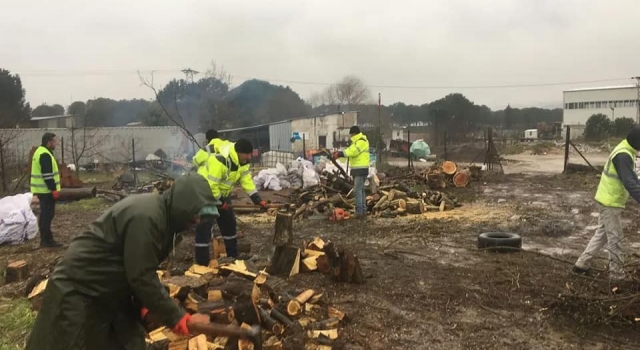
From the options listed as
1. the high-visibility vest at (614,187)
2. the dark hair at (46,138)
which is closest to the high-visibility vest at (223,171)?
the dark hair at (46,138)

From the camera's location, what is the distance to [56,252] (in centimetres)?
806

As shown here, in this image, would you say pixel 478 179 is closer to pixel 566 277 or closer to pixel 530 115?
pixel 566 277

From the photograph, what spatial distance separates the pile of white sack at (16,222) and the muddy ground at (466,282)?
1.13 feet

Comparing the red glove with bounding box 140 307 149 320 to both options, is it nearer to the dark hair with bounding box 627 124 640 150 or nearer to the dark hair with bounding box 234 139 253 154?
the dark hair with bounding box 234 139 253 154

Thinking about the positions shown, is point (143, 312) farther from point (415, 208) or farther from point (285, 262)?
point (415, 208)

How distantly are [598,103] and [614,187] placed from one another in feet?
214

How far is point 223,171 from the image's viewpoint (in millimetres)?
6449

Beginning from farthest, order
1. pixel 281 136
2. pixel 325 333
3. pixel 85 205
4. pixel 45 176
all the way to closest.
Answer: pixel 281 136
pixel 85 205
pixel 45 176
pixel 325 333

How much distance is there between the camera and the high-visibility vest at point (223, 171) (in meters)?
6.39

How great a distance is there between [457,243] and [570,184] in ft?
30.2

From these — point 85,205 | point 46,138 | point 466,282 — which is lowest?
point 466,282

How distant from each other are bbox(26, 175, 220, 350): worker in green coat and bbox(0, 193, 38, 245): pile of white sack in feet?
24.2

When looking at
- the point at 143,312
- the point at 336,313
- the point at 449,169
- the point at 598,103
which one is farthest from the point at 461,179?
the point at 598,103

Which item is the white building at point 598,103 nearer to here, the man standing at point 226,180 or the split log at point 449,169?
the split log at point 449,169
